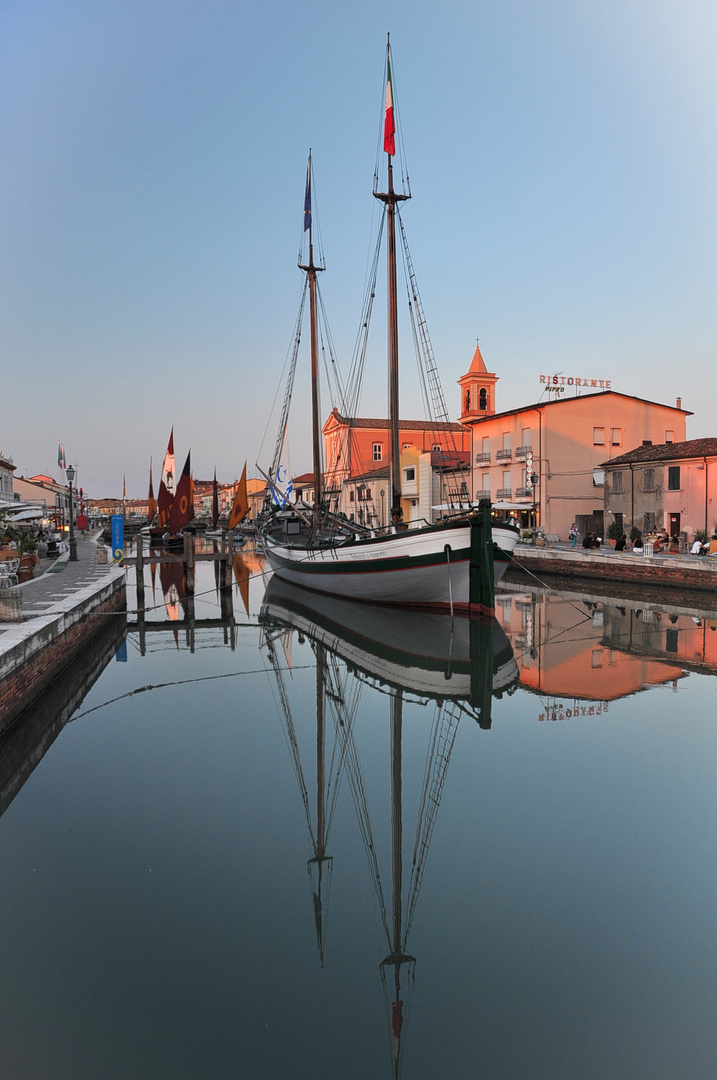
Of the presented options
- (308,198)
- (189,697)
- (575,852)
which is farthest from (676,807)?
(308,198)

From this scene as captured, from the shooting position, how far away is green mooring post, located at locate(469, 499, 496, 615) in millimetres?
19078

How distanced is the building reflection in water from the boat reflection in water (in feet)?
2.51

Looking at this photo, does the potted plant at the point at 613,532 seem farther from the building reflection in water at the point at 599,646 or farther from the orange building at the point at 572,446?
the building reflection in water at the point at 599,646

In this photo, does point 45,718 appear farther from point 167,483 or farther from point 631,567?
point 167,483

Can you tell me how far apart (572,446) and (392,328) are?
21.5 metres

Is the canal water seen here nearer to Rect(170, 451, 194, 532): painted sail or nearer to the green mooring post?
the green mooring post

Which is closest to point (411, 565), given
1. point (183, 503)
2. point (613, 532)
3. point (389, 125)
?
point (389, 125)

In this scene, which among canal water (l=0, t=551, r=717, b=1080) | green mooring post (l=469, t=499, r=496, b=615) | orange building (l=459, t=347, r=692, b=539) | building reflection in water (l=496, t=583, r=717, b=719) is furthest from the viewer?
orange building (l=459, t=347, r=692, b=539)

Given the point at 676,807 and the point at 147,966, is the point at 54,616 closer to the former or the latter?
the point at 147,966

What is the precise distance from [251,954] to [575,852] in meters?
3.21

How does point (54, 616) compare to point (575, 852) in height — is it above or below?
above

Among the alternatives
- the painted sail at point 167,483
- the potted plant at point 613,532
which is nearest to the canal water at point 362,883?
the potted plant at point 613,532

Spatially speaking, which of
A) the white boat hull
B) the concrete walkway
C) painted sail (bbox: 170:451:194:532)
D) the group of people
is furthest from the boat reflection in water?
the group of people

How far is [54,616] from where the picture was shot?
12211 millimetres
